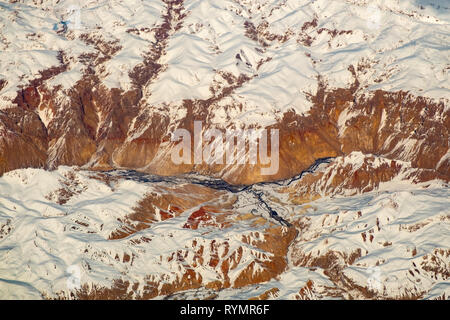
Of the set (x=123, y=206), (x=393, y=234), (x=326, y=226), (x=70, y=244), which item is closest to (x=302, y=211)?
(x=326, y=226)

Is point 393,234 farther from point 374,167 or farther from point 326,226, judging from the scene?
point 374,167

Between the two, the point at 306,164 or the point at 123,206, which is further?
the point at 306,164

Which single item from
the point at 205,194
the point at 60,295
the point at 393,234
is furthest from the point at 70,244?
the point at 393,234

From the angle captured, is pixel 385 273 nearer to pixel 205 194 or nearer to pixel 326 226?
pixel 326 226

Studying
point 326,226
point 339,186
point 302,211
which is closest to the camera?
point 326,226
